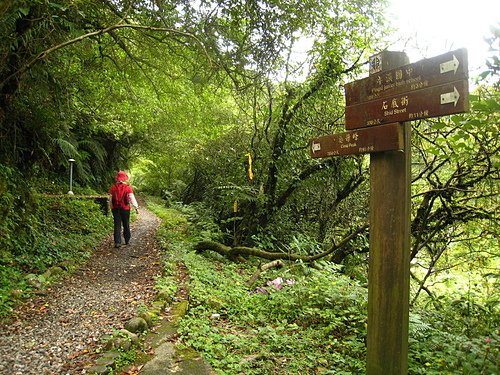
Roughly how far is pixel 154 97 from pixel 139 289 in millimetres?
6760

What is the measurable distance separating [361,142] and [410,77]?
58 cm

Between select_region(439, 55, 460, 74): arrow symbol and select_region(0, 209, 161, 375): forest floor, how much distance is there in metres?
4.02

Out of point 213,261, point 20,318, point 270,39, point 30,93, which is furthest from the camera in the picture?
point 213,261

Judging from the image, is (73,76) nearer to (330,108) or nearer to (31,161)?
(31,161)

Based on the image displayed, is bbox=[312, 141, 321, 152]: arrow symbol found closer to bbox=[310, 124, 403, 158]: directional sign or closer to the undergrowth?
bbox=[310, 124, 403, 158]: directional sign

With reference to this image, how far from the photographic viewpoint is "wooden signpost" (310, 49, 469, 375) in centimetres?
246

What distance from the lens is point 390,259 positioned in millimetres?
2584

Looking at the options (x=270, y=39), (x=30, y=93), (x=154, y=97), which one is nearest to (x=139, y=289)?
(x=30, y=93)

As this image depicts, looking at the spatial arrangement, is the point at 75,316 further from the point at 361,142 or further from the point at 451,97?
the point at 451,97

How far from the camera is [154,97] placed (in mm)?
10812

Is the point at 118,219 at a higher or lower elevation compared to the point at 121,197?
lower

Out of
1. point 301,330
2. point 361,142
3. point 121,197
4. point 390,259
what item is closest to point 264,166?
point 121,197

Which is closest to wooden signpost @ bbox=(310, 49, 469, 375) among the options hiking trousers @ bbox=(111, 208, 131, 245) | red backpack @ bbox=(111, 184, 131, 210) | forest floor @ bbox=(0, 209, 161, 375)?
forest floor @ bbox=(0, 209, 161, 375)

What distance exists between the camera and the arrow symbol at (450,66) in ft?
7.28
